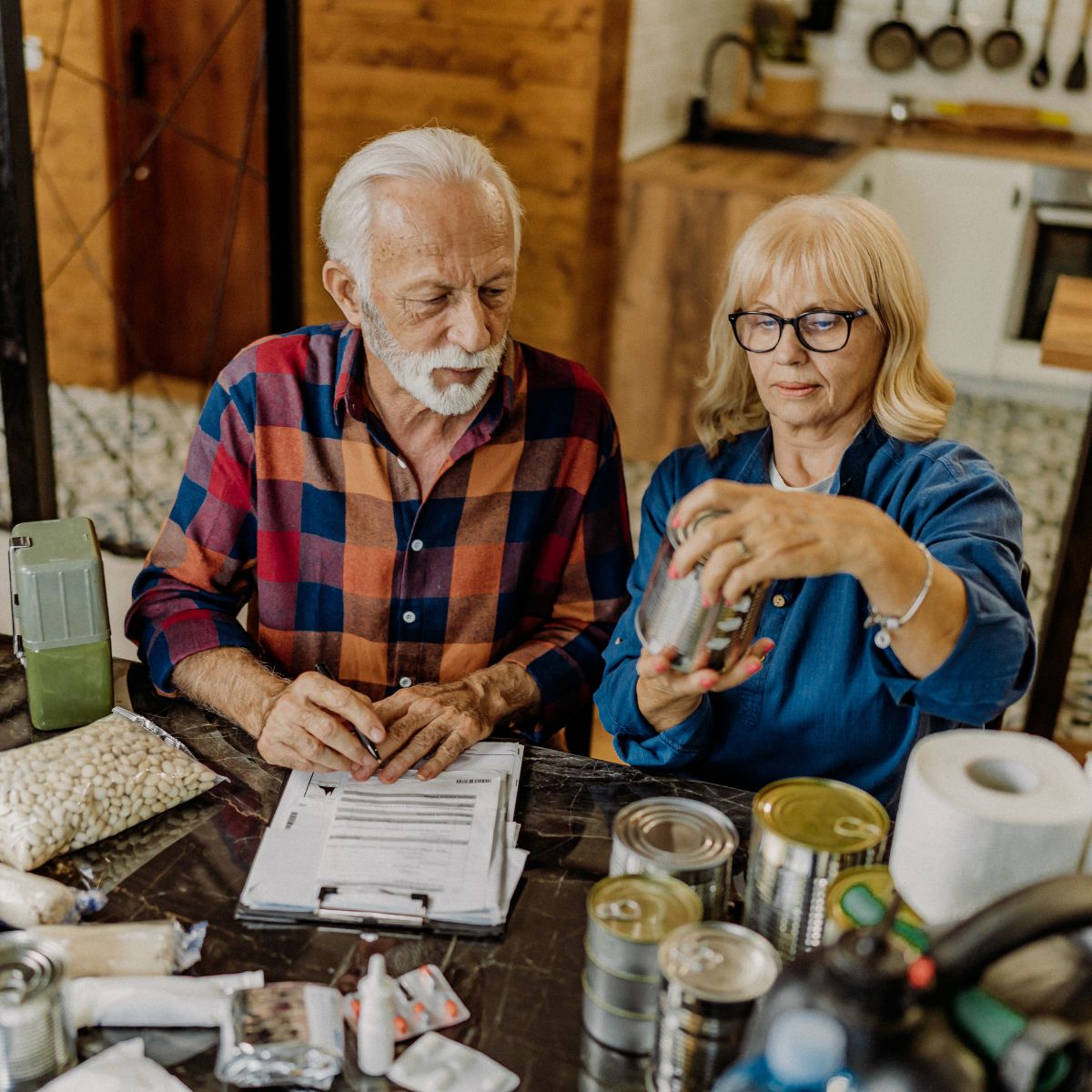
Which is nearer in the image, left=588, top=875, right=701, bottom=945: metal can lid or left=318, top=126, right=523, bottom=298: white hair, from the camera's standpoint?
→ left=588, top=875, right=701, bottom=945: metal can lid

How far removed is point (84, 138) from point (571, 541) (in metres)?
3.08

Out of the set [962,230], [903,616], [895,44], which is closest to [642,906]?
[903,616]

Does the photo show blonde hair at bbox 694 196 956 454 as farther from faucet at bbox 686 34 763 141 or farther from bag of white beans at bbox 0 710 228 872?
faucet at bbox 686 34 763 141

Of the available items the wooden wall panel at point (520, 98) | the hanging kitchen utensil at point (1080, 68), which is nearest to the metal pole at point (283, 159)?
the wooden wall panel at point (520, 98)

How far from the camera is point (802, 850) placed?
3.39 ft

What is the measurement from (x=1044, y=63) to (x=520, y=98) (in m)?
2.68

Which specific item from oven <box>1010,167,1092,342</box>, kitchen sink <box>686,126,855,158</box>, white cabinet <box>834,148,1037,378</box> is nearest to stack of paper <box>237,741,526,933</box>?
kitchen sink <box>686,126,855,158</box>

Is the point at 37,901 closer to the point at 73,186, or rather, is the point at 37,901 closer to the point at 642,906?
the point at 642,906

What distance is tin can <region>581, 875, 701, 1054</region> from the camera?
986 mm

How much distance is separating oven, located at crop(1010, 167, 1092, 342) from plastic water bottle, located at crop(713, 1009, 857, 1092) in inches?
178

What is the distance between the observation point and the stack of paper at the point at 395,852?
1.20 meters

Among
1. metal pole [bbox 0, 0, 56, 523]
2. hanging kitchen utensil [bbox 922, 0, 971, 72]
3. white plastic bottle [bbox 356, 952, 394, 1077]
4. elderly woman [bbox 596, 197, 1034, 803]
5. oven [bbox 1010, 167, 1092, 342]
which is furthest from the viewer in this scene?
hanging kitchen utensil [bbox 922, 0, 971, 72]

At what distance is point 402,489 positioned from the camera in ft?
5.73

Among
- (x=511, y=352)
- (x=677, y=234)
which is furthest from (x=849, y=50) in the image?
(x=511, y=352)
